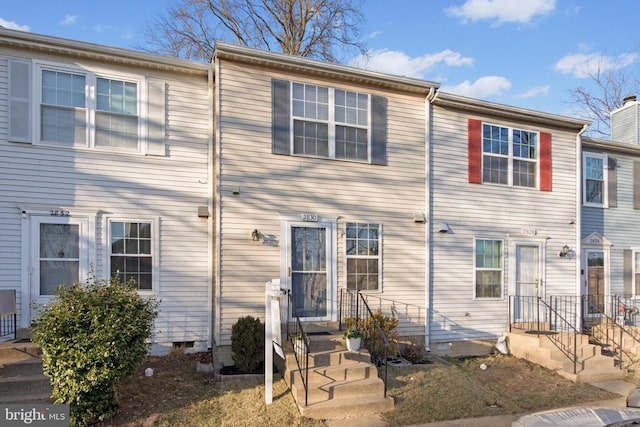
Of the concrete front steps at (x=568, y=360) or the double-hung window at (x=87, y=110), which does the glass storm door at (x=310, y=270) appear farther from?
the concrete front steps at (x=568, y=360)

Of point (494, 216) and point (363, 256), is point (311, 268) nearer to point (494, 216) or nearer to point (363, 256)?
point (363, 256)

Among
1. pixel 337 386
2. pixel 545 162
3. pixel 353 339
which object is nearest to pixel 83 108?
pixel 353 339

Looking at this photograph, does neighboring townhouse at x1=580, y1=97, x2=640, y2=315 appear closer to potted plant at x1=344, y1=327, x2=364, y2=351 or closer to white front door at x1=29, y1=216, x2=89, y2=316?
potted plant at x1=344, y1=327, x2=364, y2=351

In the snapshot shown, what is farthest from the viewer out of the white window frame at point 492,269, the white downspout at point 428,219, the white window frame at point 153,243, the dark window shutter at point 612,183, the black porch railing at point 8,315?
the dark window shutter at point 612,183

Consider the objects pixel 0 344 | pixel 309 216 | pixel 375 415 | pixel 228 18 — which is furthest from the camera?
pixel 228 18

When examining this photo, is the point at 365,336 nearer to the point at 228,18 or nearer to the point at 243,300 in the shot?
the point at 243,300

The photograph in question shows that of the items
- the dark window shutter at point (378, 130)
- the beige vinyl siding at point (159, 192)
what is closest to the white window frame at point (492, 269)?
the dark window shutter at point (378, 130)

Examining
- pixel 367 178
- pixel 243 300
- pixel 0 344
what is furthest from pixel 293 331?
pixel 0 344

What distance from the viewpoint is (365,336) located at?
750 cm

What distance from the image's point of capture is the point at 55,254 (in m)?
7.09

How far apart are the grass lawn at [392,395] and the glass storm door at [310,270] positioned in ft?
5.76

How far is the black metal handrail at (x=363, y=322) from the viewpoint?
299 inches

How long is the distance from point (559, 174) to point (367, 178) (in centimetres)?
537

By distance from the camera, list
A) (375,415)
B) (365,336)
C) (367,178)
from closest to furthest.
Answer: (375,415)
(365,336)
(367,178)
